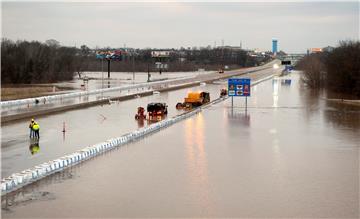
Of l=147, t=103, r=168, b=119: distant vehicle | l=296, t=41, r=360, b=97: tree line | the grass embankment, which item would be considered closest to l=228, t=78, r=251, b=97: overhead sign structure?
l=147, t=103, r=168, b=119: distant vehicle

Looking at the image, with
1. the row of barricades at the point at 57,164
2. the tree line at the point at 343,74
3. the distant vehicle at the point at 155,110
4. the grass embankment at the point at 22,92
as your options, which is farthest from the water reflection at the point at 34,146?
the tree line at the point at 343,74

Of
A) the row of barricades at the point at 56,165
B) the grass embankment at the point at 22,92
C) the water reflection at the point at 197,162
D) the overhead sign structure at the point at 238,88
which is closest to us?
the water reflection at the point at 197,162

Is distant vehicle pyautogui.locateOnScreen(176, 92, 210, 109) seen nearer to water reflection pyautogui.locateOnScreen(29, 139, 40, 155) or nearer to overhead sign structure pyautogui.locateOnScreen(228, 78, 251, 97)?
overhead sign structure pyautogui.locateOnScreen(228, 78, 251, 97)

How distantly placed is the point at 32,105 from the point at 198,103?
51.6ft

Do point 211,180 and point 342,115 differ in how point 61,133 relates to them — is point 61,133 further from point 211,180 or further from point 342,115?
point 342,115

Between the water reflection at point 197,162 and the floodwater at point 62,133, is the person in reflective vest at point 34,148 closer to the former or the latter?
the floodwater at point 62,133

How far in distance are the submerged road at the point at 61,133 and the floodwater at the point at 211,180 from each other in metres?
2.42

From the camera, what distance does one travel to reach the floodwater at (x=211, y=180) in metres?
15.3

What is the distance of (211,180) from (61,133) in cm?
1424

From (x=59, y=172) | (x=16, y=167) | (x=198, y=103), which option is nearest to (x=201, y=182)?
(x=59, y=172)

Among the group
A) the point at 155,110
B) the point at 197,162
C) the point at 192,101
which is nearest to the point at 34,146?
the point at 197,162

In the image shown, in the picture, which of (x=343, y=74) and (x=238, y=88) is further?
(x=343, y=74)

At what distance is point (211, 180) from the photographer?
18.8 meters

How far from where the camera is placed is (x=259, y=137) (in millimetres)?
29797
